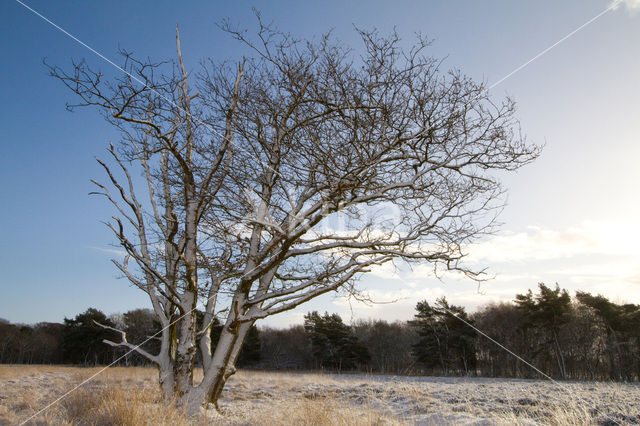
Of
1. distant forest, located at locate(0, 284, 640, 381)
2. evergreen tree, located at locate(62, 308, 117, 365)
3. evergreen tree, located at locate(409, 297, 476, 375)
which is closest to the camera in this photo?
distant forest, located at locate(0, 284, 640, 381)

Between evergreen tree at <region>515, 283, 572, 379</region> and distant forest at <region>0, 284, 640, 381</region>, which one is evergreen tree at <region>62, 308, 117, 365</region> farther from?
evergreen tree at <region>515, 283, 572, 379</region>

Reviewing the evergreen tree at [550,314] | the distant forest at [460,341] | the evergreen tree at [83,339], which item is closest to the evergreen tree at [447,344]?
the distant forest at [460,341]

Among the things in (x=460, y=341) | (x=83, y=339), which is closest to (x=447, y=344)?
(x=460, y=341)

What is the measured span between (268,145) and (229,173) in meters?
0.70

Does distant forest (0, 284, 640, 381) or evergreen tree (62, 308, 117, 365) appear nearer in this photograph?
distant forest (0, 284, 640, 381)

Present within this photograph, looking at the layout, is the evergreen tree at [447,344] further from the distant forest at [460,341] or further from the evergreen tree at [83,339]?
the evergreen tree at [83,339]

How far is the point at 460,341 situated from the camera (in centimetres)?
3086

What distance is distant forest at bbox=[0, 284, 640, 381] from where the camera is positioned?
84.4 ft

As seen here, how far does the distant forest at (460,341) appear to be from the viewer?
25.7m

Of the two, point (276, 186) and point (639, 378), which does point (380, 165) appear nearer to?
point (276, 186)

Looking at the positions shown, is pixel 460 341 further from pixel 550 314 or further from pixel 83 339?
pixel 83 339

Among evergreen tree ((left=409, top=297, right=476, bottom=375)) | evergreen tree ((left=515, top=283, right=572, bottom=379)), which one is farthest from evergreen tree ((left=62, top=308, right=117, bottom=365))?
evergreen tree ((left=515, top=283, right=572, bottom=379))

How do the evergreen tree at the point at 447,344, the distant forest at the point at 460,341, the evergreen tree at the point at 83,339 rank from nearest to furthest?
1. the distant forest at the point at 460,341
2. the evergreen tree at the point at 447,344
3. the evergreen tree at the point at 83,339

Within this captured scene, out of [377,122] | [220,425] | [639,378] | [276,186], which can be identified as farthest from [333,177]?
[639,378]
